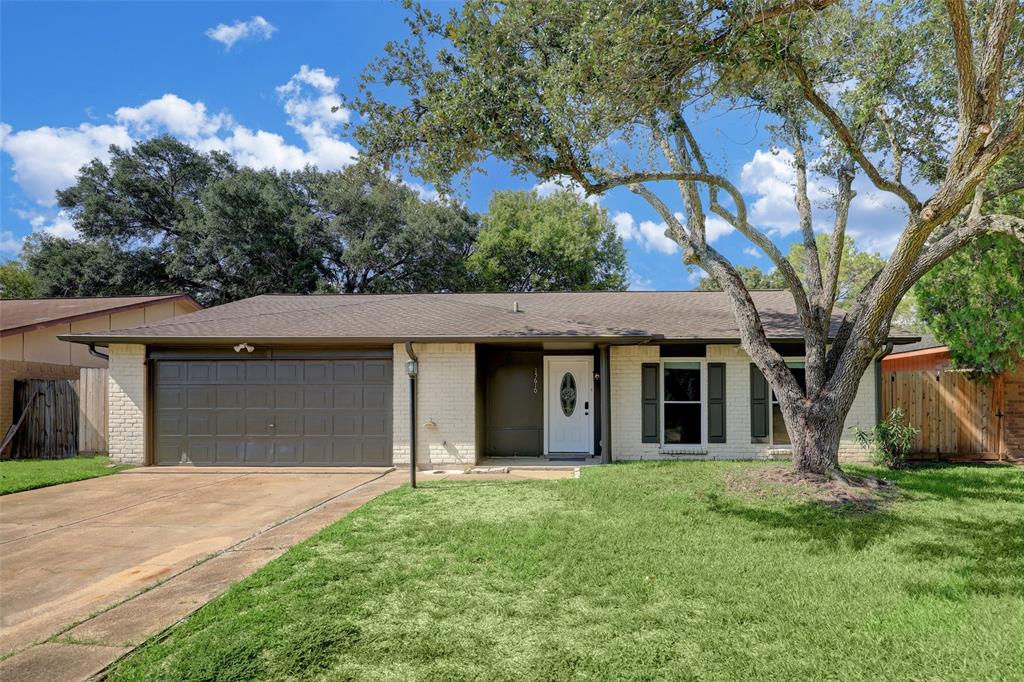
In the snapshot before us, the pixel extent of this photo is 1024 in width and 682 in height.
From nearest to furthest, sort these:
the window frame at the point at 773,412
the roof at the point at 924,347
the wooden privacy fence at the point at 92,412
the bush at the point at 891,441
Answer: the bush at the point at 891,441
the window frame at the point at 773,412
the wooden privacy fence at the point at 92,412
the roof at the point at 924,347

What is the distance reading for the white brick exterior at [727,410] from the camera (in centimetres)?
988

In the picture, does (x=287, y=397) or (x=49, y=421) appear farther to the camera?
(x=49, y=421)

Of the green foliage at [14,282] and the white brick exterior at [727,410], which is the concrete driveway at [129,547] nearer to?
the white brick exterior at [727,410]

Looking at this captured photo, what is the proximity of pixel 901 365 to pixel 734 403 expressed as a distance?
11137 mm

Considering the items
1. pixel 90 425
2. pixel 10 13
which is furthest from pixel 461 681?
pixel 10 13

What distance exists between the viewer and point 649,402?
1020 cm

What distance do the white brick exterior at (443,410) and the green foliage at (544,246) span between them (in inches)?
635

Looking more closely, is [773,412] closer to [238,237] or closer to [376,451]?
[376,451]

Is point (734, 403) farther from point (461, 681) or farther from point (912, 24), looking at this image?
point (461, 681)

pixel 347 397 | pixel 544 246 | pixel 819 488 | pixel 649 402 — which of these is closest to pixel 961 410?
pixel 819 488

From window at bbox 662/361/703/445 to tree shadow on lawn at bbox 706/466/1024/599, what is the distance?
3.24 metres

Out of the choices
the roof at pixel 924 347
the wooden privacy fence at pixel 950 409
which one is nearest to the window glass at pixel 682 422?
the wooden privacy fence at pixel 950 409

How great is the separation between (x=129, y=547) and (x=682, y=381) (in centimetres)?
858

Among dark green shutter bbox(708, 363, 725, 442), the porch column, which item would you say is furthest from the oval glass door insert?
dark green shutter bbox(708, 363, 725, 442)
